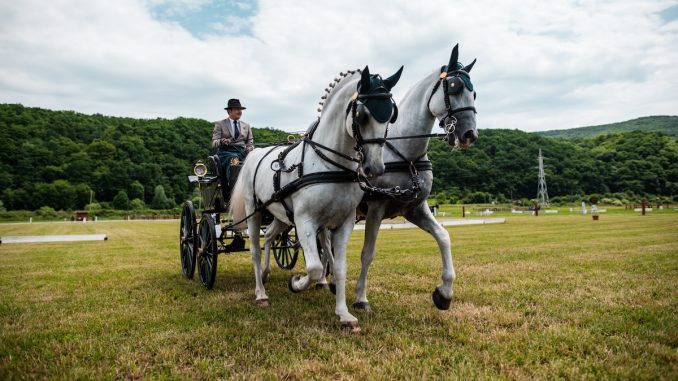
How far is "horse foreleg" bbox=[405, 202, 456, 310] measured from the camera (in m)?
5.27

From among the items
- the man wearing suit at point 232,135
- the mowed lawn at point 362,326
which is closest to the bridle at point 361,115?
the mowed lawn at point 362,326

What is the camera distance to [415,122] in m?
5.38

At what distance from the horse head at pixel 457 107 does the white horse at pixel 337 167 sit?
76 cm

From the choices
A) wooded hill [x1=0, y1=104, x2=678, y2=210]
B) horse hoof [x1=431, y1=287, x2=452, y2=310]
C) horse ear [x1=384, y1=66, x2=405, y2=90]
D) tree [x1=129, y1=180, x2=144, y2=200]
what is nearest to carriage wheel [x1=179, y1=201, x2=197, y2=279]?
horse hoof [x1=431, y1=287, x2=452, y2=310]

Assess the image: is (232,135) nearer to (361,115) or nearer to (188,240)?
(188,240)

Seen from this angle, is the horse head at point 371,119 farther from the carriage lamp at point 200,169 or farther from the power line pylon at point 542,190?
the power line pylon at point 542,190

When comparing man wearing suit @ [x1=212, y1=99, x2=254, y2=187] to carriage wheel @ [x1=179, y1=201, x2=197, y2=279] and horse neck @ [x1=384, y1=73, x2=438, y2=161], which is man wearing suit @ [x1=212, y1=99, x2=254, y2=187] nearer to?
carriage wheel @ [x1=179, y1=201, x2=197, y2=279]

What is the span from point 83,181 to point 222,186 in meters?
90.3

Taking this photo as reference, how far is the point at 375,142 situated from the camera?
4.28m

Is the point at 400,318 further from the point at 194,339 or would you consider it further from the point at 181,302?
the point at 181,302

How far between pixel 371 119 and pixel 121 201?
86.4m

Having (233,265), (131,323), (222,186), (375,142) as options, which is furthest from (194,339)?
(233,265)

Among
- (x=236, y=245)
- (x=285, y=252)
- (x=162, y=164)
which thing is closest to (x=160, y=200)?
(x=162, y=164)

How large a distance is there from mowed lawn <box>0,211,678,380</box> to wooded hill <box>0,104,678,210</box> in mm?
66184
